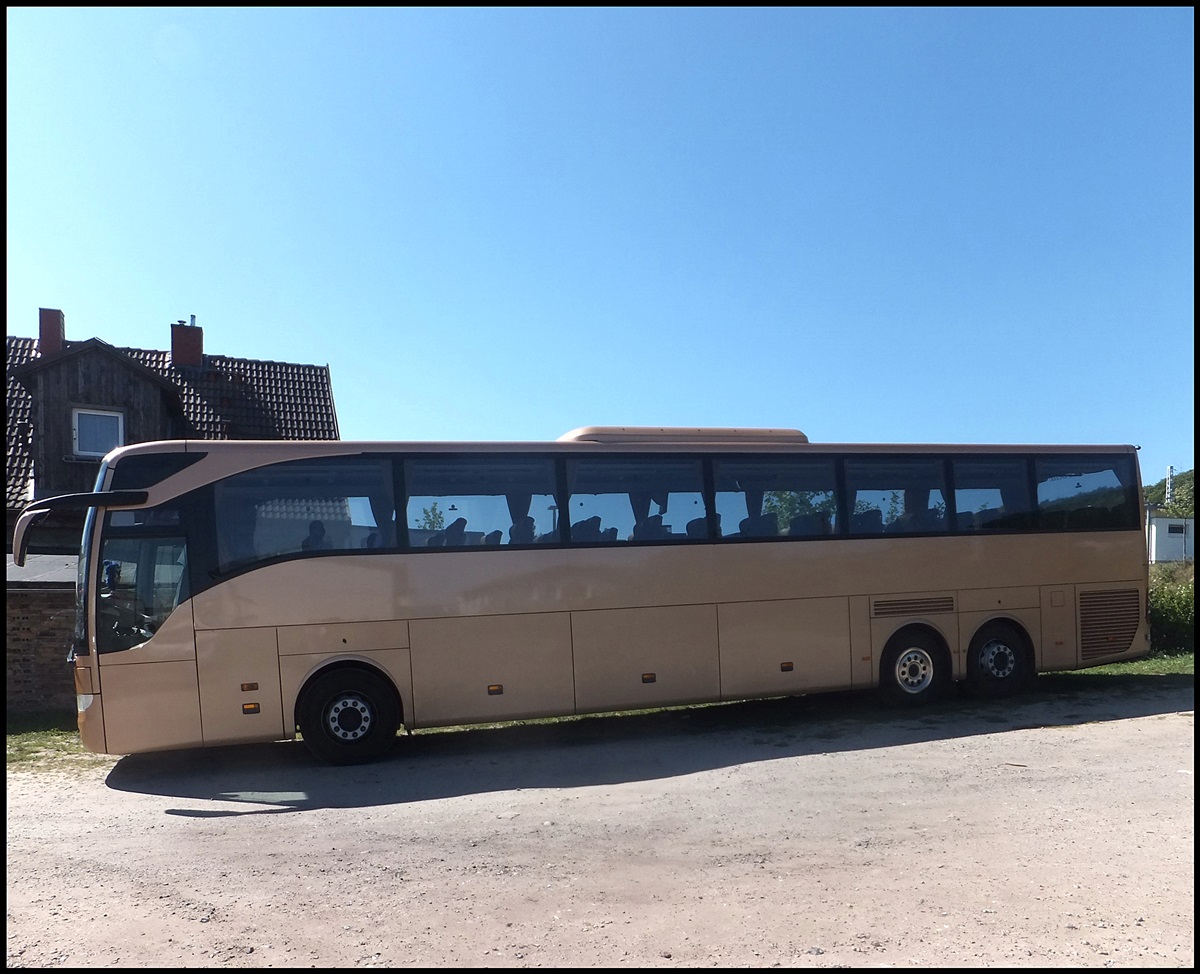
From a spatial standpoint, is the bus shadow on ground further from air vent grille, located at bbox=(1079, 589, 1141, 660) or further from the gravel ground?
air vent grille, located at bbox=(1079, 589, 1141, 660)

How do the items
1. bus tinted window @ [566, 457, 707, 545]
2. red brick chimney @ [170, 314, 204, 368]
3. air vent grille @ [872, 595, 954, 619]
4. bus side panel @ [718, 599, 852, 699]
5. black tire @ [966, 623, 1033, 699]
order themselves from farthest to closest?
1. red brick chimney @ [170, 314, 204, 368]
2. black tire @ [966, 623, 1033, 699]
3. air vent grille @ [872, 595, 954, 619]
4. bus side panel @ [718, 599, 852, 699]
5. bus tinted window @ [566, 457, 707, 545]

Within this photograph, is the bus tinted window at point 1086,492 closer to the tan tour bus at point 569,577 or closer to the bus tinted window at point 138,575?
the tan tour bus at point 569,577

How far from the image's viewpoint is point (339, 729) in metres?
9.84

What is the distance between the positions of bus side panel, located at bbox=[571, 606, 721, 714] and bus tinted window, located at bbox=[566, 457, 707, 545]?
0.92m

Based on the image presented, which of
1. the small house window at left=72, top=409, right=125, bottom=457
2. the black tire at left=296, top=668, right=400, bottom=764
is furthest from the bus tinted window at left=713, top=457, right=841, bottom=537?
the small house window at left=72, top=409, right=125, bottom=457

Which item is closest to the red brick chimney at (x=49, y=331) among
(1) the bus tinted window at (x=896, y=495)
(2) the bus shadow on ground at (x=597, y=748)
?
(2) the bus shadow on ground at (x=597, y=748)

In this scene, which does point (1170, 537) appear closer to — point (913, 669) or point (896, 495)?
point (913, 669)

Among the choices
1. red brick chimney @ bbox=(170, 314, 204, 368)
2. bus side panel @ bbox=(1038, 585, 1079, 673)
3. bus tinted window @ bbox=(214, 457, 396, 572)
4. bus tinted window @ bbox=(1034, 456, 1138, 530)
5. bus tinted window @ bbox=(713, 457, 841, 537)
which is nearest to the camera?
bus tinted window @ bbox=(214, 457, 396, 572)

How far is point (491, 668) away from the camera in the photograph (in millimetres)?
10414

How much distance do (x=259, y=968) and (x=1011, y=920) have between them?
3.80 meters

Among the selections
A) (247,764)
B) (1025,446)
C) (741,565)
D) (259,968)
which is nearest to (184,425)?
(247,764)

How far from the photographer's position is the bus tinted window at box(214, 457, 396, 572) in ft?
31.9

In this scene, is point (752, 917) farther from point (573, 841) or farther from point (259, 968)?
point (259, 968)

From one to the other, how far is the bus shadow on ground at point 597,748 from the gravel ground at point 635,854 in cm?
6
